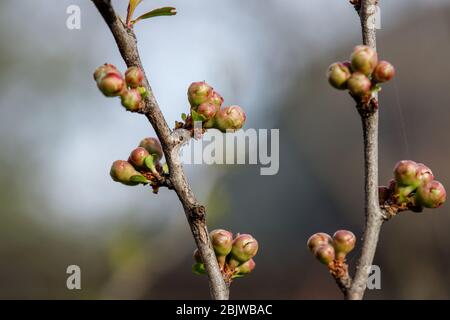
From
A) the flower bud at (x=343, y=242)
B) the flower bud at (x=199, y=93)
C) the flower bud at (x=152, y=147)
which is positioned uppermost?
the flower bud at (x=199, y=93)

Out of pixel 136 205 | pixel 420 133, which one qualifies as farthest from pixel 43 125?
pixel 420 133

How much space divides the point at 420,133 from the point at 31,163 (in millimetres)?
6072

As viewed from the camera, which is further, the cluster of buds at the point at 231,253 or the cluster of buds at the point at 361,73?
the cluster of buds at the point at 231,253

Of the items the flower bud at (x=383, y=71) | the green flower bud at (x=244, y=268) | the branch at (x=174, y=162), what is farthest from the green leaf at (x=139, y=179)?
the flower bud at (x=383, y=71)

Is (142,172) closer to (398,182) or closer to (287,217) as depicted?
(398,182)

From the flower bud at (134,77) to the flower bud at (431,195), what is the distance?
1.70ft

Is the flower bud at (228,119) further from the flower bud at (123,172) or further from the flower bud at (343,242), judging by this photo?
the flower bud at (343,242)

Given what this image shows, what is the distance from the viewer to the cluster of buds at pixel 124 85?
907mm

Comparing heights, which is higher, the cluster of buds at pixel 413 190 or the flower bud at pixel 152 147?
the flower bud at pixel 152 147

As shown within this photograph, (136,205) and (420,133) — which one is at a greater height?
(420,133)

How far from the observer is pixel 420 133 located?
329 inches

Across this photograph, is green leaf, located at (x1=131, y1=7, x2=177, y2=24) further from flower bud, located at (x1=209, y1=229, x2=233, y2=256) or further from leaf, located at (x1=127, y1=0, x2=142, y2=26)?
flower bud, located at (x1=209, y1=229, x2=233, y2=256)

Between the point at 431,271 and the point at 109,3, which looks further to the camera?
the point at 431,271

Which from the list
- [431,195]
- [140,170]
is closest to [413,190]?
[431,195]
